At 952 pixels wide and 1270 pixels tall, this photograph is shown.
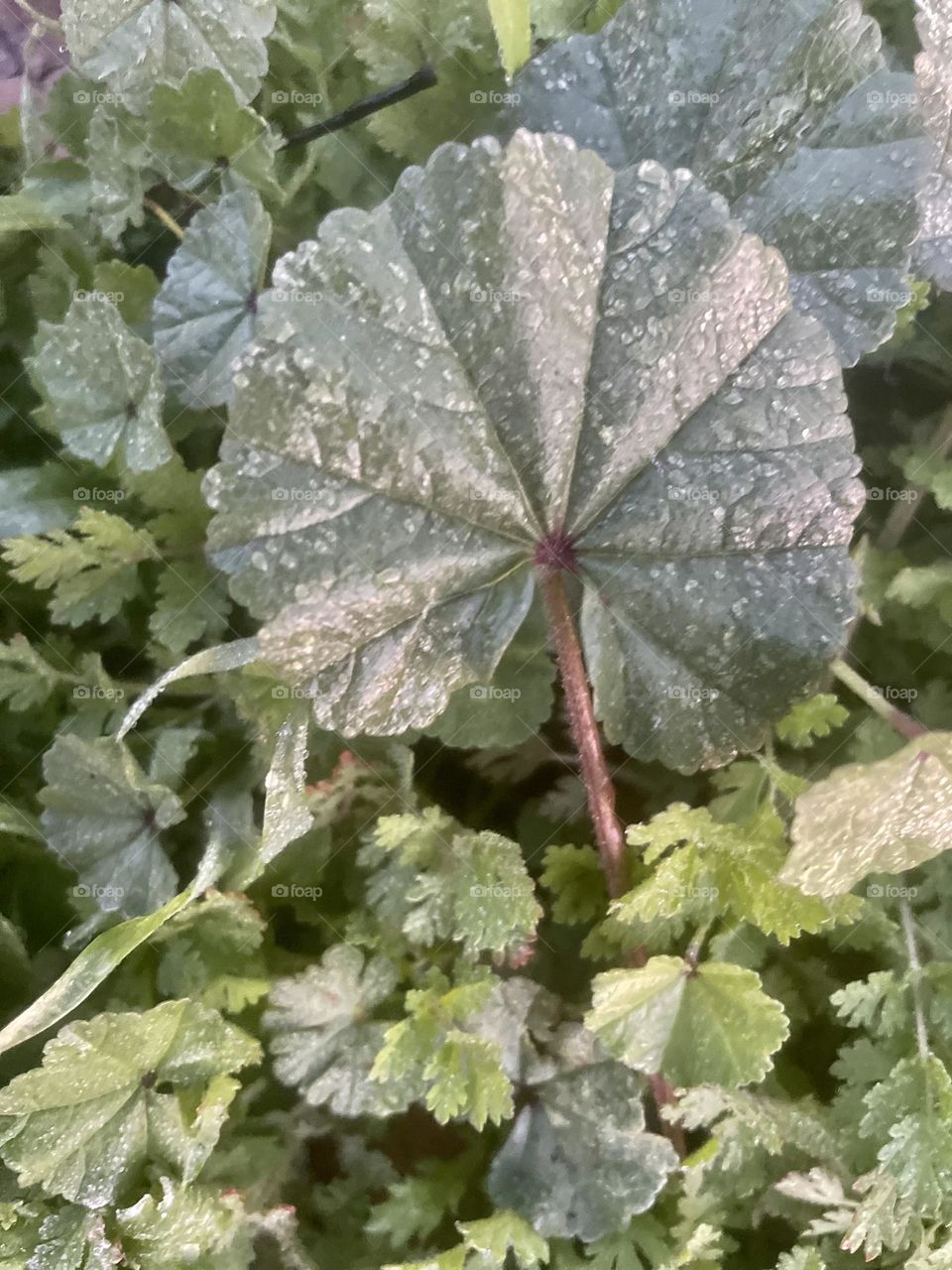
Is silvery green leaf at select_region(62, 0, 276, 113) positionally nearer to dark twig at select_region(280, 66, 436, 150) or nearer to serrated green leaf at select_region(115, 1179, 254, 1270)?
dark twig at select_region(280, 66, 436, 150)

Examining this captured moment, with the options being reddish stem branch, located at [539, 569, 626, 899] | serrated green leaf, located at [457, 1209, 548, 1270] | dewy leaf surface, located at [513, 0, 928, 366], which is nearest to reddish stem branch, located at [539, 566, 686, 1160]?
reddish stem branch, located at [539, 569, 626, 899]

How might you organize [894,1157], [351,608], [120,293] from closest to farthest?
[351,608] < [894,1157] < [120,293]

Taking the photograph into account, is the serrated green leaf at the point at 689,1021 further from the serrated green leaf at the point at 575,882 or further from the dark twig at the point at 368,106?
the dark twig at the point at 368,106

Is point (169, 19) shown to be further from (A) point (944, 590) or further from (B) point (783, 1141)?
(B) point (783, 1141)

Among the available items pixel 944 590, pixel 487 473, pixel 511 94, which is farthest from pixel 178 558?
pixel 944 590

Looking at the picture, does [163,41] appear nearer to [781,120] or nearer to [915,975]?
[781,120]

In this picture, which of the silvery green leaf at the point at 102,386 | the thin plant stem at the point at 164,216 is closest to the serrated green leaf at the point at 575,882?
the silvery green leaf at the point at 102,386
